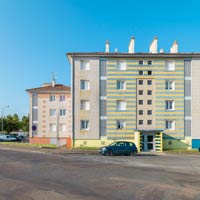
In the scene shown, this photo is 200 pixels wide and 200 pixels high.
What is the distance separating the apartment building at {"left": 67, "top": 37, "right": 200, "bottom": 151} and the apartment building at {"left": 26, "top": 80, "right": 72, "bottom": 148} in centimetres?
1224

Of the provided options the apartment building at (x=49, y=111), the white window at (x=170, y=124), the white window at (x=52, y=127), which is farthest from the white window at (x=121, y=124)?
the white window at (x=52, y=127)

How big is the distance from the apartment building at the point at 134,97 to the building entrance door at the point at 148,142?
3.55ft

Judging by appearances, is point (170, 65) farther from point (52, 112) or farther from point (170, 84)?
point (52, 112)

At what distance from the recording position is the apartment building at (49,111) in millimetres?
41094

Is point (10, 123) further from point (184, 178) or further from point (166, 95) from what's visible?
point (184, 178)

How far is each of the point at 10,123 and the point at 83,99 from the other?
182 feet

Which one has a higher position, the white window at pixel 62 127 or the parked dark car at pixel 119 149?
the white window at pixel 62 127

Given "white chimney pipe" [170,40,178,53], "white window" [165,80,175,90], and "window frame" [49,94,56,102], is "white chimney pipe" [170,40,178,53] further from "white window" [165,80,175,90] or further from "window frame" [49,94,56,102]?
"window frame" [49,94,56,102]

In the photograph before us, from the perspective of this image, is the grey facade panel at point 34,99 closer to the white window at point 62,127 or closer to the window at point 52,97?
the window at point 52,97

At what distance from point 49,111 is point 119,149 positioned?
21593 mm

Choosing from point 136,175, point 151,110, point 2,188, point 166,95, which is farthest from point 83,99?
point 2,188

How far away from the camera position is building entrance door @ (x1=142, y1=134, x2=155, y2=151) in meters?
29.2


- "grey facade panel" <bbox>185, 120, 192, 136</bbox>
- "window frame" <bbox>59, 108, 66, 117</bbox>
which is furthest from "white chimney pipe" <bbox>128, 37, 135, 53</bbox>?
"window frame" <bbox>59, 108, 66, 117</bbox>

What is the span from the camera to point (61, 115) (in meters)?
42.0
